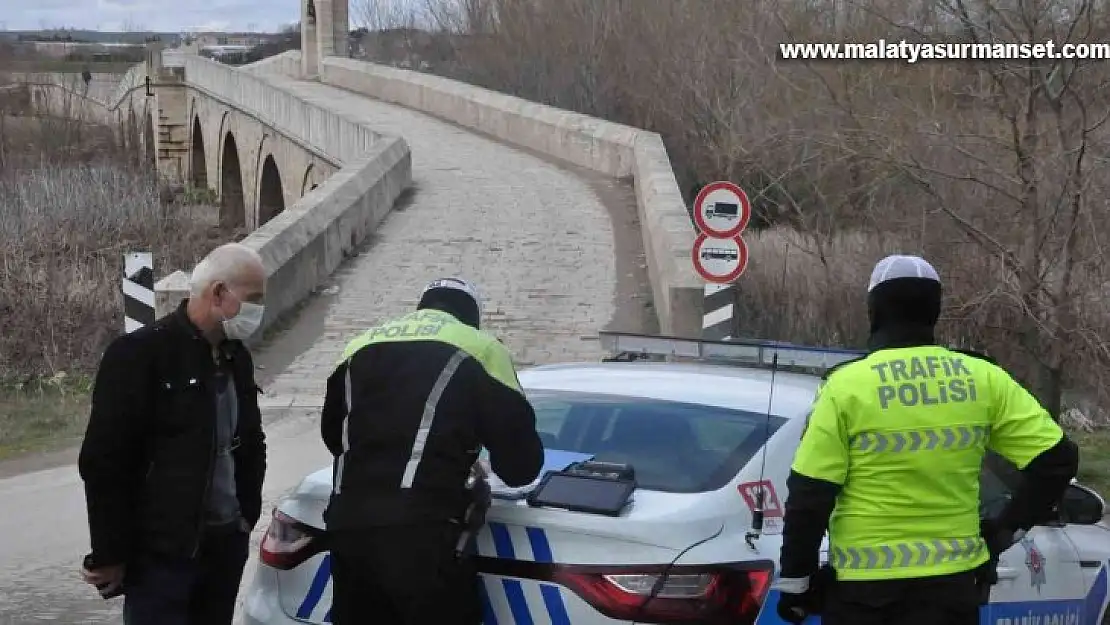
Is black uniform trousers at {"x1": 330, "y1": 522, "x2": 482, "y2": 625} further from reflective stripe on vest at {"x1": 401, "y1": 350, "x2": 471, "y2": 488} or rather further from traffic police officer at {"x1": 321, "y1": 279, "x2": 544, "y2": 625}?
reflective stripe on vest at {"x1": 401, "y1": 350, "x2": 471, "y2": 488}

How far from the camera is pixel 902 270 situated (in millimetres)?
3510

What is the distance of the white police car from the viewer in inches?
142

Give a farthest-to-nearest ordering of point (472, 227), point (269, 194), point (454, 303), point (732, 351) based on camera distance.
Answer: point (269, 194) < point (472, 227) < point (732, 351) < point (454, 303)

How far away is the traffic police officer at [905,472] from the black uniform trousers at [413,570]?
843 mm

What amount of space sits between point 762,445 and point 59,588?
389cm

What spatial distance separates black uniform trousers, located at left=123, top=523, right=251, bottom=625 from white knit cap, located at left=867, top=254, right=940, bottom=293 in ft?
6.45

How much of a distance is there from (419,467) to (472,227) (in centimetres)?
1410

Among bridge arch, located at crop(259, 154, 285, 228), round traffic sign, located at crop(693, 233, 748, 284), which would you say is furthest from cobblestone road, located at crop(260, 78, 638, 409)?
bridge arch, located at crop(259, 154, 285, 228)

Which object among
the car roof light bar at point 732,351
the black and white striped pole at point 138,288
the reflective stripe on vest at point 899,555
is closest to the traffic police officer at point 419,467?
the reflective stripe on vest at point 899,555

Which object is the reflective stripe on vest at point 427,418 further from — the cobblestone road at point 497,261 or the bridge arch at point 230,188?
the bridge arch at point 230,188

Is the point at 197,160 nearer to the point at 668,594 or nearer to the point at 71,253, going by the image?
the point at 71,253

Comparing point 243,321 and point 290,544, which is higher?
point 243,321

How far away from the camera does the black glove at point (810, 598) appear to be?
136 inches

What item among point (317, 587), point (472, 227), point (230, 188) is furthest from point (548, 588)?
point (230, 188)
